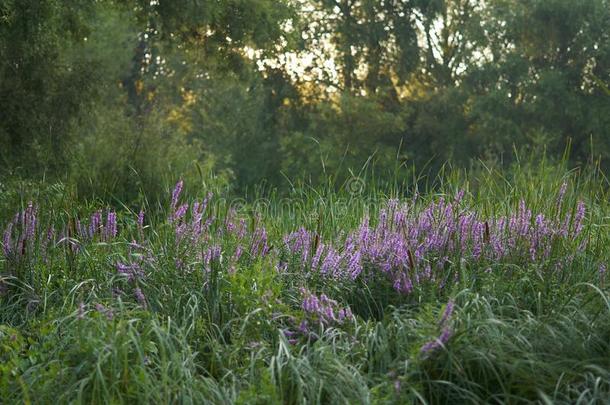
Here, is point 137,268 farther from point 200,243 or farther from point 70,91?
point 70,91

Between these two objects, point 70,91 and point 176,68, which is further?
point 176,68

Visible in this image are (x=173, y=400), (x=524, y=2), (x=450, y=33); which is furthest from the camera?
(x=450, y=33)

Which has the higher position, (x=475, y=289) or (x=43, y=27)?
(x=43, y=27)

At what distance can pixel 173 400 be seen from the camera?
4.02m

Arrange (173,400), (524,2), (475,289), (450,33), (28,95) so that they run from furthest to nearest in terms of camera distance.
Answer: (450,33) → (524,2) → (28,95) → (475,289) → (173,400)

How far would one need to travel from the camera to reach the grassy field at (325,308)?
4.10 metres

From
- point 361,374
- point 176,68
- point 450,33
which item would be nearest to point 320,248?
point 361,374

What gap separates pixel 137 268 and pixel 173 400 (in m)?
1.58

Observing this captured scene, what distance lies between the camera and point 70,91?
12359mm

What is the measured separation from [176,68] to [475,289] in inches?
1173

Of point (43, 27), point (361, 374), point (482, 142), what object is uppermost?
point (43, 27)

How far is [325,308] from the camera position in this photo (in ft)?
15.6

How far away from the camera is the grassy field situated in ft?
13.5

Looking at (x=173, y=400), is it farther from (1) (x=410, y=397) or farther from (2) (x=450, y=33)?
(2) (x=450, y=33)
